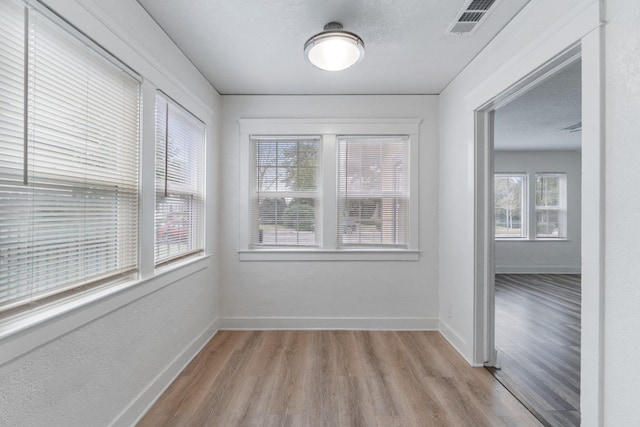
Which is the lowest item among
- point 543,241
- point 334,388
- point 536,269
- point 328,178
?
point 334,388

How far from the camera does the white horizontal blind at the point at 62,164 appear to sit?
1.21 m

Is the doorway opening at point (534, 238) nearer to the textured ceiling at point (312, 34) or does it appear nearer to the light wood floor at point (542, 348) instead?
the light wood floor at point (542, 348)

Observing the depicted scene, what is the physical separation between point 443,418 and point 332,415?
71 centimetres

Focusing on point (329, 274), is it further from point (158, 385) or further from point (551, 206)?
point (551, 206)

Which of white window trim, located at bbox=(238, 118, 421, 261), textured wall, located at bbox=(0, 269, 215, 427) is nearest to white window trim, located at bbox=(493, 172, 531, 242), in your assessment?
white window trim, located at bbox=(238, 118, 421, 261)

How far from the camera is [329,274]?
11.3ft

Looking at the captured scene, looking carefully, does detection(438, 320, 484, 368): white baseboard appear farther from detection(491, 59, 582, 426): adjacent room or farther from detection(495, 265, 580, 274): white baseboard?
detection(495, 265, 580, 274): white baseboard

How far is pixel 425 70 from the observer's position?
286 centimetres

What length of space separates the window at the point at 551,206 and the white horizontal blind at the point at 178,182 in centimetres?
688

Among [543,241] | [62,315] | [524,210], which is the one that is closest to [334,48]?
[62,315]
